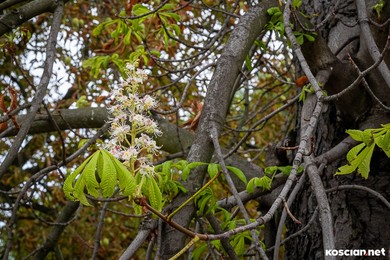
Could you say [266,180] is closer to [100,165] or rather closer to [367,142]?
[367,142]

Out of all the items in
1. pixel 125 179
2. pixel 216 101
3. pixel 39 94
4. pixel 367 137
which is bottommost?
pixel 125 179

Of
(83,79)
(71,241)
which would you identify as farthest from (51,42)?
(71,241)

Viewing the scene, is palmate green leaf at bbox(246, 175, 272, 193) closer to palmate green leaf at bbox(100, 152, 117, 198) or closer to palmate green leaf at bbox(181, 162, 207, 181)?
palmate green leaf at bbox(181, 162, 207, 181)

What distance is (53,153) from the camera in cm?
498

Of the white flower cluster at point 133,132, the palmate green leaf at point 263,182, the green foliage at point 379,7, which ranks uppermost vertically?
the green foliage at point 379,7

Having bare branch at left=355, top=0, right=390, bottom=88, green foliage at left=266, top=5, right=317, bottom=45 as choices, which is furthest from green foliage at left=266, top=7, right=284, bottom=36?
bare branch at left=355, top=0, right=390, bottom=88

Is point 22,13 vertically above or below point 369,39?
above

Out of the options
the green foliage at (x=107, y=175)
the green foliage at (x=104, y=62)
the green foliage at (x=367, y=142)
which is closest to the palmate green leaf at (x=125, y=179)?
the green foliage at (x=107, y=175)

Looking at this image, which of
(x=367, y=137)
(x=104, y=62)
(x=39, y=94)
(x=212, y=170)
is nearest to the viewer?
(x=367, y=137)

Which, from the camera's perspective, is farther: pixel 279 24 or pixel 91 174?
pixel 279 24

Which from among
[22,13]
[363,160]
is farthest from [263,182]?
[22,13]

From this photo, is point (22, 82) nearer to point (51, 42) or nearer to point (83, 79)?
point (83, 79)

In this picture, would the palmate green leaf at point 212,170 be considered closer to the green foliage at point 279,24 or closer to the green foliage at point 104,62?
the green foliage at point 279,24

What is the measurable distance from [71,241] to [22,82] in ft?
4.89
